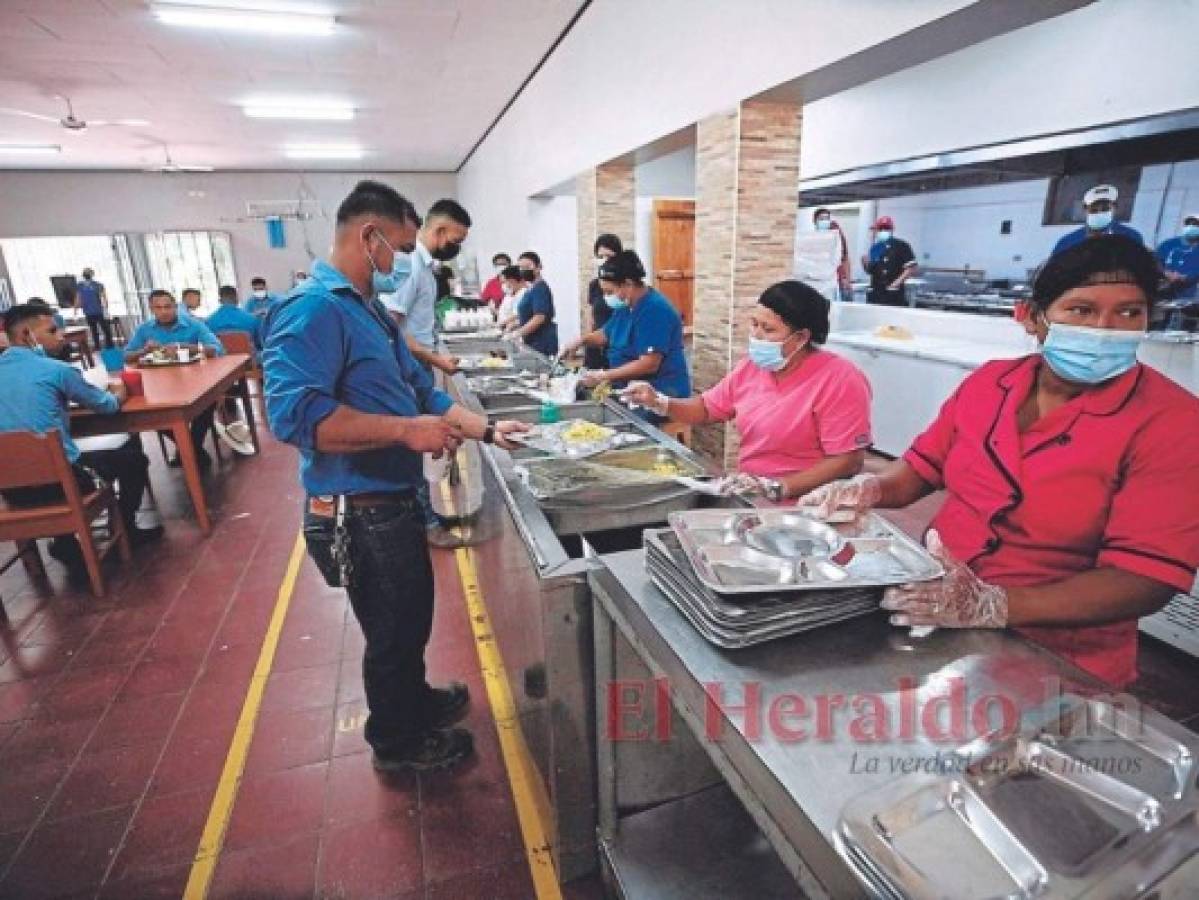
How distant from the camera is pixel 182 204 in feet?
39.8

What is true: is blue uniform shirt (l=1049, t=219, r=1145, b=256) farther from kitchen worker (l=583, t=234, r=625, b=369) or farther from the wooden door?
the wooden door

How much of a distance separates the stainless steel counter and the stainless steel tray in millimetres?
98

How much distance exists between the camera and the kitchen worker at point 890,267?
628cm

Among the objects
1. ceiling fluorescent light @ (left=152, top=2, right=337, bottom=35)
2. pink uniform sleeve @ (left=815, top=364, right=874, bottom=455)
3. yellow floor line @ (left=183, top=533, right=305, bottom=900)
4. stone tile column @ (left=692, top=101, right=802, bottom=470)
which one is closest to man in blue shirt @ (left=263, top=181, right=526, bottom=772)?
yellow floor line @ (left=183, top=533, right=305, bottom=900)

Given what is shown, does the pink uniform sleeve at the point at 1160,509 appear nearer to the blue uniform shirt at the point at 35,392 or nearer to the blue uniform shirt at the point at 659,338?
the blue uniform shirt at the point at 659,338

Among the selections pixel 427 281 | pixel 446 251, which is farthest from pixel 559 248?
pixel 446 251

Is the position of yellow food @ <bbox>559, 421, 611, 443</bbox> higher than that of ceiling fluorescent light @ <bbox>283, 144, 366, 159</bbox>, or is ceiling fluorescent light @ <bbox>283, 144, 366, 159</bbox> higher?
ceiling fluorescent light @ <bbox>283, 144, 366, 159</bbox>

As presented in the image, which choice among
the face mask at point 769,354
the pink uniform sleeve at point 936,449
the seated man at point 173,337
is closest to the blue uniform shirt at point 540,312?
the seated man at point 173,337

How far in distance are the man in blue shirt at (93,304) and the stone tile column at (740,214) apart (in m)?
12.3

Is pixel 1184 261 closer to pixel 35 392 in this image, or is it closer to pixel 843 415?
pixel 843 415

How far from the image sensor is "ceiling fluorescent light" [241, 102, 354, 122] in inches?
293

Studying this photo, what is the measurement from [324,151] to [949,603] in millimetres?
12228

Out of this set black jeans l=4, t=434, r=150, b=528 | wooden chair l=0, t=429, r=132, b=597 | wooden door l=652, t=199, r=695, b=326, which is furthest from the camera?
wooden door l=652, t=199, r=695, b=326

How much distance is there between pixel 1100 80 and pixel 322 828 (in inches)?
220
